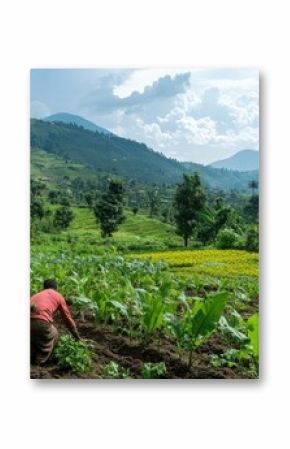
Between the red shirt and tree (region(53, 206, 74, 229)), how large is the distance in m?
0.40

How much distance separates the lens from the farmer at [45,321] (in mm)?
4332

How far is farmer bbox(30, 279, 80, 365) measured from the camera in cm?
433

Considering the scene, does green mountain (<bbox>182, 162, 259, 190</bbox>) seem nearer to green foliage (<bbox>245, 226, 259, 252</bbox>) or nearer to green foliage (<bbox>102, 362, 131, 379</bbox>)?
green foliage (<bbox>245, 226, 259, 252</bbox>)

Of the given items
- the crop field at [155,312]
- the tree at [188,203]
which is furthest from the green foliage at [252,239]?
the tree at [188,203]

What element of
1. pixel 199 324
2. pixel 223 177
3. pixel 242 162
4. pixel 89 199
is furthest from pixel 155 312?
pixel 242 162

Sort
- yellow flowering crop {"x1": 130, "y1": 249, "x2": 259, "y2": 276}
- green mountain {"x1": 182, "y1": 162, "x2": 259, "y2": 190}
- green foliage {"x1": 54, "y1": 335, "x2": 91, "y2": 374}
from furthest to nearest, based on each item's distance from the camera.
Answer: yellow flowering crop {"x1": 130, "y1": 249, "x2": 259, "y2": 276} → green mountain {"x1": 182, "y1": 162, "x2": 259, "y2": 190} → green foliage {"x1": 54, "y1": 335, "x2": 91, "y2": 374}

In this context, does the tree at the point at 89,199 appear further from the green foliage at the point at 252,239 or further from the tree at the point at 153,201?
the green foliage at the point at 252,239

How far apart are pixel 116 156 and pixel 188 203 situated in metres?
0.52

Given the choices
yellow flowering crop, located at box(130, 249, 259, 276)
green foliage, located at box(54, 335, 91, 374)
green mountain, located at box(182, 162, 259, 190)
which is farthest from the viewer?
yellow flowering crop, located at box(130, 249, 259, 276)

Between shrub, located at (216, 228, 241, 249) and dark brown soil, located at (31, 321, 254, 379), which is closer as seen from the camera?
dark brown soil, located at (31, 321, 254, 379)

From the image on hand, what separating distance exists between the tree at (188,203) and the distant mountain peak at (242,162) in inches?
6.4

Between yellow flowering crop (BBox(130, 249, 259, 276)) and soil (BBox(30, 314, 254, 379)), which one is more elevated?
yellow flowering crop (BBox(130, 249, 259, 276))

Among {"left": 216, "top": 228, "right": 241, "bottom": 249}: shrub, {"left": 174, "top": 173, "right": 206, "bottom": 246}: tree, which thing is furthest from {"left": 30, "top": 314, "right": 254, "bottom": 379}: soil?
{"left": 174, "top": 173, "right": 206, "bottom": 246}: tree

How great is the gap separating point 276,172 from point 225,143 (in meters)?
0.37
